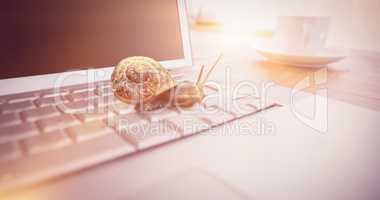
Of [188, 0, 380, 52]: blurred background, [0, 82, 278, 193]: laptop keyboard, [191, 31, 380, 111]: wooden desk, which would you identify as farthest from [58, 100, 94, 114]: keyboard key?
[188, 0, 380, 52]: blurred background

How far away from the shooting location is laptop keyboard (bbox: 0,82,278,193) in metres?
0.30

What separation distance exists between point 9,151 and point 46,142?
38mm

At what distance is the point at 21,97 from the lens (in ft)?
1.61

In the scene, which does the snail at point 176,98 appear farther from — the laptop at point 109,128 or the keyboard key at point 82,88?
the keyboard key at point 82,88

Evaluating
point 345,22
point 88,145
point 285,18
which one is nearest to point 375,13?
point 345,22

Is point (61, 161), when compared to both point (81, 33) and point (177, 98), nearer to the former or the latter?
point (177, 98)

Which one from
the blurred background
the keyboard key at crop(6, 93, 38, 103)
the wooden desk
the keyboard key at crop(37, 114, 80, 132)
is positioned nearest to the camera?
the keyboard key at crop(37, 114, 80, 132)

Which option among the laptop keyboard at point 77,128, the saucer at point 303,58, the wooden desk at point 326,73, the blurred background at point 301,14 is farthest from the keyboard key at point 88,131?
the blurred background at point 301,14

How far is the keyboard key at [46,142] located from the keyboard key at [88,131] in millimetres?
12

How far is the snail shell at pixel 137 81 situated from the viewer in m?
0.47

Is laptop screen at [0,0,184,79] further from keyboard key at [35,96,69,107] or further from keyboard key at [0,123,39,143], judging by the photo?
keyboard key at [0,123,39,143]

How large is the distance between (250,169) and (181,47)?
47 cm

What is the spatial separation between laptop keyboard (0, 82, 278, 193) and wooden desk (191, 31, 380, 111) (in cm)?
19

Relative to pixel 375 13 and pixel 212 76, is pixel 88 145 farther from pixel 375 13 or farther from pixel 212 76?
pixel 375 13
